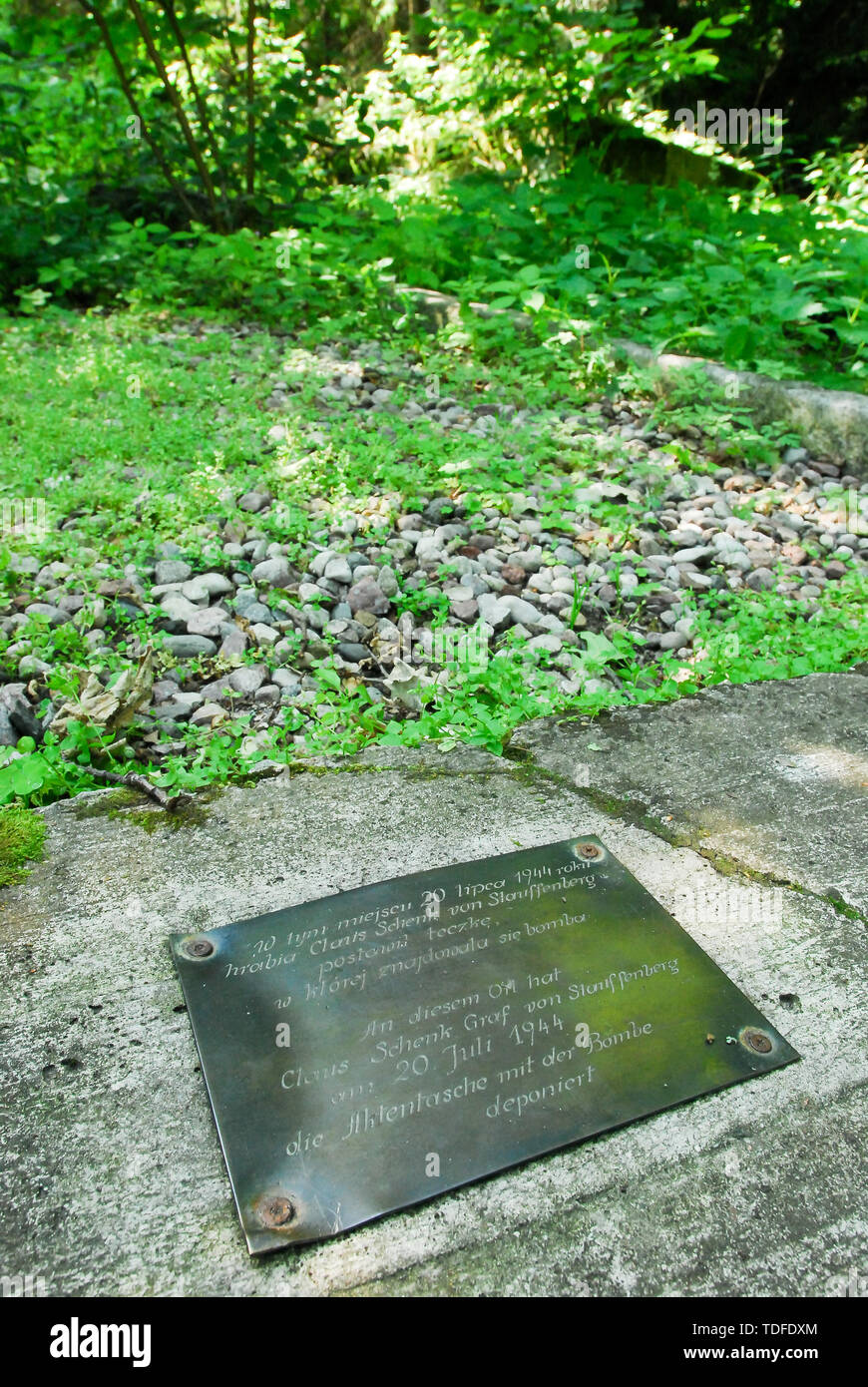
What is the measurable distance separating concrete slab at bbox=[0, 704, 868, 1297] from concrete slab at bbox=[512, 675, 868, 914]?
0.09m

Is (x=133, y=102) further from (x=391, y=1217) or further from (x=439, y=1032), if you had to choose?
(x=391, y=1217)

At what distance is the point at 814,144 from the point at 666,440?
257 inches

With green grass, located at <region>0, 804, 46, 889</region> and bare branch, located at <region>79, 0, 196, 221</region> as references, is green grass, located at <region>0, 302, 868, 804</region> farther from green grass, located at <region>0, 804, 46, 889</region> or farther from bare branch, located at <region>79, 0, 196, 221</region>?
bare branch, located at <region>79, 0, 196, 221</region>

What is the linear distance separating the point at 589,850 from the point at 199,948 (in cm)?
73

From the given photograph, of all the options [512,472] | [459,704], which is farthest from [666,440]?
[459,704]

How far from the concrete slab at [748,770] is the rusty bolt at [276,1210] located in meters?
0.99

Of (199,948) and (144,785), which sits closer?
(199,948)

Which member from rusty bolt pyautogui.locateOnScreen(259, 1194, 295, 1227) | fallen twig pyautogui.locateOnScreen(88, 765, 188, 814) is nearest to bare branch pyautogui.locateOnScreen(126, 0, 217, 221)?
fallen twig pyautogui.locateOnScreen(88, 765, 188, 814)

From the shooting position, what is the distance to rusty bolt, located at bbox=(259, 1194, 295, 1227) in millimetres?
1103

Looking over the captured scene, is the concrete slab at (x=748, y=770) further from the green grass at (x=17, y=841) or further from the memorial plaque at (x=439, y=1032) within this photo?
the green grass at (x=17, y=841)

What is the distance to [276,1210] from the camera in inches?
43.8

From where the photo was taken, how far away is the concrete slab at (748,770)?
1.75 meters

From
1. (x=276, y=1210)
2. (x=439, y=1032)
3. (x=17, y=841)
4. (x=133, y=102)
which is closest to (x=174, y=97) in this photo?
(x=133, y=102)

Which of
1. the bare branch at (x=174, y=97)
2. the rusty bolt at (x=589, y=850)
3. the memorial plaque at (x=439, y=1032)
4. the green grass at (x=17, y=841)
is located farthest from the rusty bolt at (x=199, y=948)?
the bare branch at (x=174, y=97)
